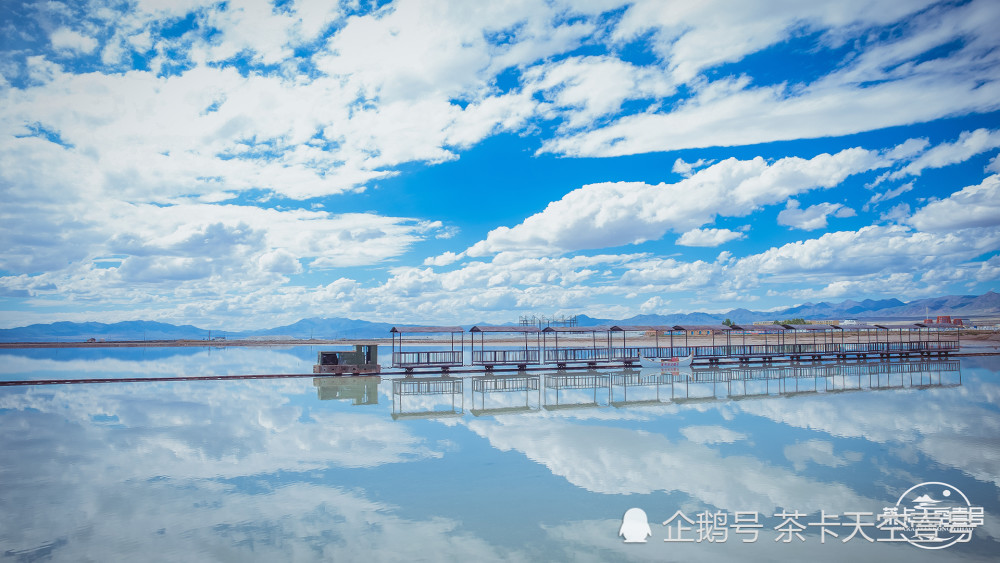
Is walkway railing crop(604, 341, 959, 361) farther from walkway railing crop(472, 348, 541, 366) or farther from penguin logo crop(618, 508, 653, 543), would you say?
penguin logo crop(618, 508, 653, 543)

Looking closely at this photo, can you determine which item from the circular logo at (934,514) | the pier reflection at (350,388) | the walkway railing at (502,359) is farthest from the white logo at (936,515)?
the walkway railing at (502,359)

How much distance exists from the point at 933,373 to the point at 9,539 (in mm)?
45040

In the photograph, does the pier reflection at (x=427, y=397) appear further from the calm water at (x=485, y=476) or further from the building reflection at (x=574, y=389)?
the building reflection at (x=574, y=389)

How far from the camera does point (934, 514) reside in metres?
9.87

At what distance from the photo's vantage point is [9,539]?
29.5 ft

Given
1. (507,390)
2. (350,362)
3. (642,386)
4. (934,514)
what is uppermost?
(350,362)

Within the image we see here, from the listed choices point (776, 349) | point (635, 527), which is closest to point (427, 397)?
point (635, 527)

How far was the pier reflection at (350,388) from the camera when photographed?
82.1 ft

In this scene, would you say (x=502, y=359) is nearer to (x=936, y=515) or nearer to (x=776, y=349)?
(x=776, y=349)

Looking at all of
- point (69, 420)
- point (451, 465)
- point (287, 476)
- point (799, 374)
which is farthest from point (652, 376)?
point (69, 420)

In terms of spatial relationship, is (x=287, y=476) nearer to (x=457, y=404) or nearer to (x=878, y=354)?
(x=457, y=404)

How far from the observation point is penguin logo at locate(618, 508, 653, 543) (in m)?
8.96

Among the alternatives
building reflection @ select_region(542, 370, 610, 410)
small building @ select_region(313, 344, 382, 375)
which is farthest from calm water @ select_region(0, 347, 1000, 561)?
small building @ select_region(313, 344, 382, 375)

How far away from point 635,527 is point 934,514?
557 centimetres
